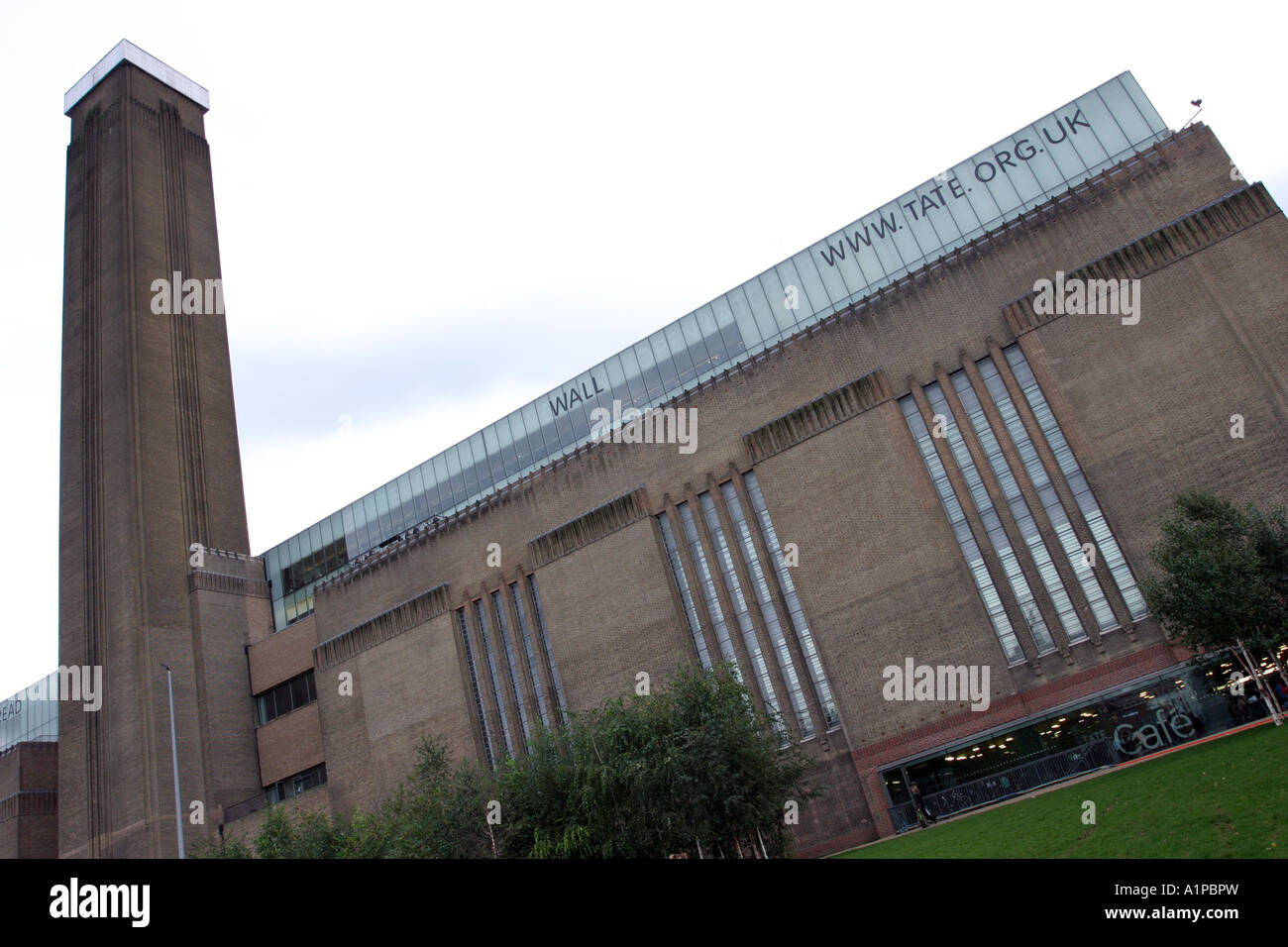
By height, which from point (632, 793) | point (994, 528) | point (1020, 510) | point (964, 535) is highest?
point (1020, 510)

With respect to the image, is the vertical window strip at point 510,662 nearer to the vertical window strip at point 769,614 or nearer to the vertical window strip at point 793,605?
the vertical window strip at point 769,614

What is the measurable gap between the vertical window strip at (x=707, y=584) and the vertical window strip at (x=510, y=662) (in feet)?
35.3

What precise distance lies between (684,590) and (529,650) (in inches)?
356

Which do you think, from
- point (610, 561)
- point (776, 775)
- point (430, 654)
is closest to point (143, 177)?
point (430, 654)

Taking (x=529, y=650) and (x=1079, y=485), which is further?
(x=529, y=650)

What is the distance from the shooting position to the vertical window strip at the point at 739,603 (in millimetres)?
39562

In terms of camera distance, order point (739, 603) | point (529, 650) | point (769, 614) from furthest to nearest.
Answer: point (529, 650) < point (739, 603) < point (769, 614)

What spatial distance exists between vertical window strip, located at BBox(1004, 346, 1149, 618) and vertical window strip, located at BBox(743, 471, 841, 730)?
11290 mm

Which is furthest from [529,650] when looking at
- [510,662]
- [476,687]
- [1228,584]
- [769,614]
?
[1228,584]

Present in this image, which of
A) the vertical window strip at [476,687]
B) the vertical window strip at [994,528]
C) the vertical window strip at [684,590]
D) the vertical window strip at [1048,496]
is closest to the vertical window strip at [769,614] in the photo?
the vertical window strip at [684,590]

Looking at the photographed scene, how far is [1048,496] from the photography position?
116ft

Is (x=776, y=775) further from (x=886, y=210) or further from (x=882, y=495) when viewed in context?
(x=886, y=210)

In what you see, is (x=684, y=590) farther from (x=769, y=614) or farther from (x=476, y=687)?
(x=476, y=687)

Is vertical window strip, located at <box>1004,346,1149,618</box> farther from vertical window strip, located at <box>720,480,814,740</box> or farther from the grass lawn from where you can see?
vertical window strip, located at <box>720,480,814,740</box>
